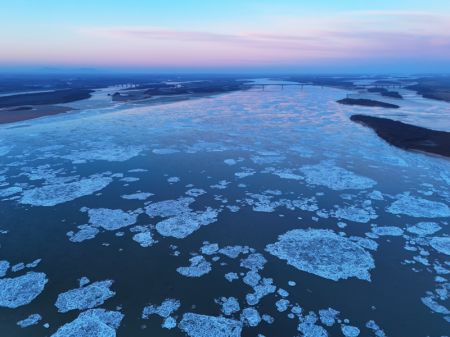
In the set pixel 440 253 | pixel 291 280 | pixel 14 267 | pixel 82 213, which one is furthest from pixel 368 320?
pixel 82 213

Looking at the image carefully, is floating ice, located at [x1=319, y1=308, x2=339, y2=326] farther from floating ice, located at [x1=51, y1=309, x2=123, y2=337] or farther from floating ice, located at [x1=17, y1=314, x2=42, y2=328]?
floating ice, located at [x1=17, y1=314, x2=42, y2=328]

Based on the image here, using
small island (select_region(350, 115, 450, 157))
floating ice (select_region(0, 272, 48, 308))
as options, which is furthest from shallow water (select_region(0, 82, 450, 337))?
small island (select_region(350, 115, 450, 157))

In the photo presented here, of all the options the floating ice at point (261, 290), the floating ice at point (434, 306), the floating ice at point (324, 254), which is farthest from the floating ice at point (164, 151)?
the floating ice at point (434, 306)

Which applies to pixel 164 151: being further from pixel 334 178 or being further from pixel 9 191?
pixel 334 178

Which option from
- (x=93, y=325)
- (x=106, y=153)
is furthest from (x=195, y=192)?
(x=106, y=153)

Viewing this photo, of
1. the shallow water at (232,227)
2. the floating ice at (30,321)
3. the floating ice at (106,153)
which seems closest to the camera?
the floating ice at (30,321)

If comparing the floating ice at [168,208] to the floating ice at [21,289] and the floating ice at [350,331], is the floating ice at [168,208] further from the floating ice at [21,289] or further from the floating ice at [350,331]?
Result: the floating ice at [350,331]
